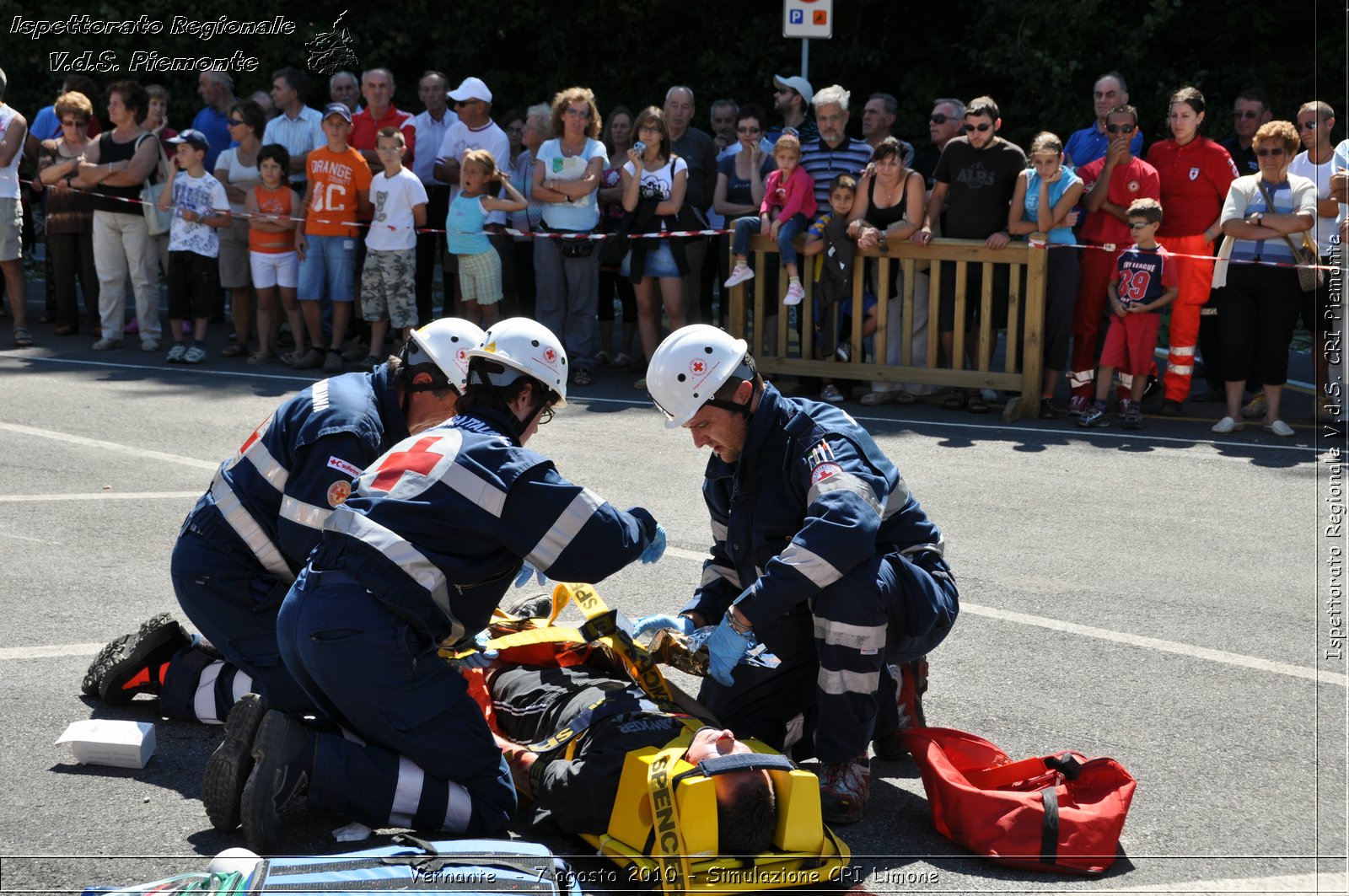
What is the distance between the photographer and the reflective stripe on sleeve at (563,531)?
4.31 metres

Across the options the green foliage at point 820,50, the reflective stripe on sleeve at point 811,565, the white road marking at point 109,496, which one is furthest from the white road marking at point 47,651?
the green foliage at point 820,50

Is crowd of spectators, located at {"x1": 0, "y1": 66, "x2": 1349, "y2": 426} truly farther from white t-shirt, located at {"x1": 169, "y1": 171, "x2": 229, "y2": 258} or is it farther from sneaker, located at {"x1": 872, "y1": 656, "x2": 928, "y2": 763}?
sneaker, located at {"x1": 872, "y1": 656, "x2": 928, "y2": 763}

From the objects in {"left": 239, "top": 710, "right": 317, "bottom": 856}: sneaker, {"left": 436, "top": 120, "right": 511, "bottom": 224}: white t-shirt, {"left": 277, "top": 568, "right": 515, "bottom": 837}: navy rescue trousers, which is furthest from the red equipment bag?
{"left": 436, "top": 120, "right": 511, "bottom": 224}: white t-shirt

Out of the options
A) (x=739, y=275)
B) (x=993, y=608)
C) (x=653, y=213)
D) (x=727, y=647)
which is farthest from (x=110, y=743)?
(x=653, y=213)

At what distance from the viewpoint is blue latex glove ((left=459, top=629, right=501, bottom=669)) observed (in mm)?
5106

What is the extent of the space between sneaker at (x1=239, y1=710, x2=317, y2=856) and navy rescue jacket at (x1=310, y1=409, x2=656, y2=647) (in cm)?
47

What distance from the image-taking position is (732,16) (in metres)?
21.5

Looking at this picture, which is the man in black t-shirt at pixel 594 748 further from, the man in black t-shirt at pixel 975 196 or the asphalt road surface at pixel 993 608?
the man in black t-shirt at pixel 975 196

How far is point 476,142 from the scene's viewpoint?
12.7 meters

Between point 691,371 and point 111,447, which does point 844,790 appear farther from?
point 111,447

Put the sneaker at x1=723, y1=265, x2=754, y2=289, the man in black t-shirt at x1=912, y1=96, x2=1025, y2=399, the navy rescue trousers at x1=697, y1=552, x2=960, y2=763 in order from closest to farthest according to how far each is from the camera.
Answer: the navy rescue trousers at x1=697, y1=552, x2=960, y2=763 < the man in black t-shirt at x1=912, y1=96, x2=1025, y2=399 < the sneaker at x1=723, y1=265, x2=754, y2=289

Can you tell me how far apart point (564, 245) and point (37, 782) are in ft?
25.8

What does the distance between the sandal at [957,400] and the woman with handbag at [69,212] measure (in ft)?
26.3

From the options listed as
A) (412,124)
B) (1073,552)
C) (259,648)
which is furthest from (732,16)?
(259,648)
